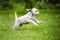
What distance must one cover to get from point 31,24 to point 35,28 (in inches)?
2.0

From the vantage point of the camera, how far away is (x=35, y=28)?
1.71 m

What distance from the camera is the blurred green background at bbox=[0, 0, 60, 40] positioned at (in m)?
1.68

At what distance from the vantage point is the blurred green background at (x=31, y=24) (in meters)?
1.68

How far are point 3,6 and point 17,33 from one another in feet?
0.92

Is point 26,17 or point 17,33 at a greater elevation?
point 26,17

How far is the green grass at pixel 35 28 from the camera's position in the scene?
1671 millimetres

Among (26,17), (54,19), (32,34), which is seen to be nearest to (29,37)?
(32,34)

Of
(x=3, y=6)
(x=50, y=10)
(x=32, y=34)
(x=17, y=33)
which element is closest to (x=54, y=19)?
(x=50, y=10)

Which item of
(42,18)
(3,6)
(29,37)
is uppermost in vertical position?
(3,6)

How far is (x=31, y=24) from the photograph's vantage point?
1703mm

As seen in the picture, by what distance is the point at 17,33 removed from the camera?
1688mm

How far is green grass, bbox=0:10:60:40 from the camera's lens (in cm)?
167

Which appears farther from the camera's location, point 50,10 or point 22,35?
point 50,10

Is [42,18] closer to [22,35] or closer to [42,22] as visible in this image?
[42,22]
